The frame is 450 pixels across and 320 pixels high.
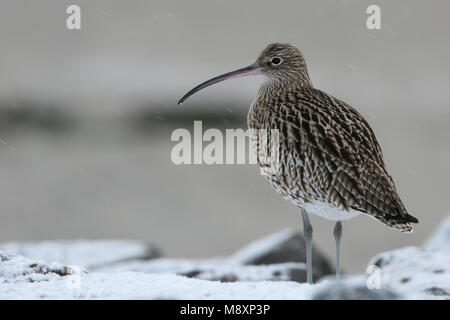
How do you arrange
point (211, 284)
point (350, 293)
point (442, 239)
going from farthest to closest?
point (442, 239) → point (211, 284) → point (350, 293)

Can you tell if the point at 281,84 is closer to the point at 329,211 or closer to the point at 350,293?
the point at 329,211

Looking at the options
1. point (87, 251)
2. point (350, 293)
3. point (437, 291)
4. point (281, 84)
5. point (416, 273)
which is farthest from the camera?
point (87, 251)

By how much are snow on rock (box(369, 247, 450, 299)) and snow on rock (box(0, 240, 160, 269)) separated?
15.3 feet

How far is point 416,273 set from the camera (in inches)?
213

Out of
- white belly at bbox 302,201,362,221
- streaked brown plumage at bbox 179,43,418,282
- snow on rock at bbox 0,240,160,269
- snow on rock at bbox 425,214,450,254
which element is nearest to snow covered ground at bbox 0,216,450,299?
streaked brown plumage at bbox 179,43,418,282

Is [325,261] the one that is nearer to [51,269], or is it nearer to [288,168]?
[288,168]

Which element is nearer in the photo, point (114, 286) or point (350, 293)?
point (350, 293)

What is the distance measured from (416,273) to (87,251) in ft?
19.9

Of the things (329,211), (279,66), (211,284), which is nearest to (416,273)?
(329,211)

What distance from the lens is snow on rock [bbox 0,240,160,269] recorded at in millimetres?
9719

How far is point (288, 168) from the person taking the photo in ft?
20.2
